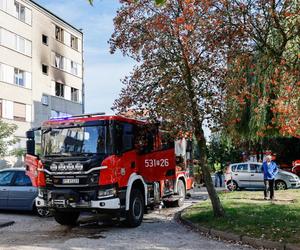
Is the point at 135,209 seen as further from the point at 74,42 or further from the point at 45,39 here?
the point at 74,42

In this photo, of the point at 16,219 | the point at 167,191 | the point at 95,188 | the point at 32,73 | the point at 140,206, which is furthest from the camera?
the point at 32,73

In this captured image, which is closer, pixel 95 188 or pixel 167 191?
pixel 95 188

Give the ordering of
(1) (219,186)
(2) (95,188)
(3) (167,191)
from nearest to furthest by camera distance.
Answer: (2) (95,188) → (3) (167,191) → (1) (219,186)

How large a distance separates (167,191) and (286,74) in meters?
7.07

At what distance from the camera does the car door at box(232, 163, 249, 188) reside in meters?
26.1

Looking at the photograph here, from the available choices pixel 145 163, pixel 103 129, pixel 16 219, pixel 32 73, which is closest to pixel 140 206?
pixel 145 163

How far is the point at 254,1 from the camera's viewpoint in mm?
9742

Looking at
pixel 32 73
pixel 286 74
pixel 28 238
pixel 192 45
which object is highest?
pixel 32 73

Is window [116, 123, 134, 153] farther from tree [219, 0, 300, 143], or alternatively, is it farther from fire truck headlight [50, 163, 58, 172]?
tree [219, 0, 300, 143]

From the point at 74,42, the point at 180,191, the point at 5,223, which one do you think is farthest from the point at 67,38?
the point at 5,223

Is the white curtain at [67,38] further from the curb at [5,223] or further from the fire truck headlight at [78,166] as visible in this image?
the fire truck headlight at [78,166]

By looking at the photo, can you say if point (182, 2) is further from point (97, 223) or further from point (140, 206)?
point (97, 223)

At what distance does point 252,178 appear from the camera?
1022 inches

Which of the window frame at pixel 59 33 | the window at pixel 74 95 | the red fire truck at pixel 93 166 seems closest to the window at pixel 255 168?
the red fire truck at pixel 93 166
